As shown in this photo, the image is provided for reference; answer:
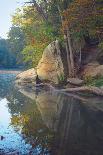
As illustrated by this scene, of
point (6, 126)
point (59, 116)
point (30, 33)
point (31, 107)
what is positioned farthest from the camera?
point (30, 33)

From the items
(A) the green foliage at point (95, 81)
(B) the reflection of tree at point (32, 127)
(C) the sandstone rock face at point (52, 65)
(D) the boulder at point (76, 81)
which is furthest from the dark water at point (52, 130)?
(C) the sandstone rock face at point (52, 65)

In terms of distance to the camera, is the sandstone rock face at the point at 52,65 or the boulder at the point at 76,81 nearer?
the boulder at the point at 76,81

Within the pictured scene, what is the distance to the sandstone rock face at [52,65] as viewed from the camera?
35728 millimetres

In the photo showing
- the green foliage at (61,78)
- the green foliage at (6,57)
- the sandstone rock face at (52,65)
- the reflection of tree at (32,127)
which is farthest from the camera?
the green foliage at (6,57)

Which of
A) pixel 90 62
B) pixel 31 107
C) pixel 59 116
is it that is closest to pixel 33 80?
pixel 90 62

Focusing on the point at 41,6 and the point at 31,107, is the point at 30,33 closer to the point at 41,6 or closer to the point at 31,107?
the point at 41,6

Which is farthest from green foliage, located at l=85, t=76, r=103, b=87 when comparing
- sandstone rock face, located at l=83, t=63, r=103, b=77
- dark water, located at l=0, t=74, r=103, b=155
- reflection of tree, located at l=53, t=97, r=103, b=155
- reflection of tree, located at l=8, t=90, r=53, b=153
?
reflection of tree, located at l=8, t=90, r=53, b=153

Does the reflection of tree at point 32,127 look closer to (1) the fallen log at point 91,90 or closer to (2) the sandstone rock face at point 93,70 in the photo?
(1) the fallen log at point 91,90

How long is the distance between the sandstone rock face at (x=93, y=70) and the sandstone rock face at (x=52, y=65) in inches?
119

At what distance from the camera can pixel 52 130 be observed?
12.8 metres

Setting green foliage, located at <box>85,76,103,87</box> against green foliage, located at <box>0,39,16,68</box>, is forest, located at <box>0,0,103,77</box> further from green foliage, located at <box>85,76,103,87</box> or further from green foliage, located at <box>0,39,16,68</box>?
green foliage, located at <box>0,39,16,68</box>

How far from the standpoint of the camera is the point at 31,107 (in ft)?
63.7

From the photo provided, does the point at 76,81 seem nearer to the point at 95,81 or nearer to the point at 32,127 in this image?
the point at 95,81

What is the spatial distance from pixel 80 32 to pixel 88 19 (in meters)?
3.05
